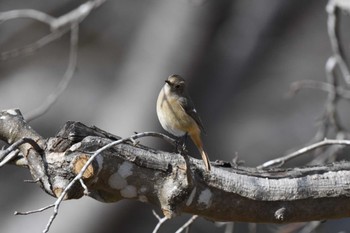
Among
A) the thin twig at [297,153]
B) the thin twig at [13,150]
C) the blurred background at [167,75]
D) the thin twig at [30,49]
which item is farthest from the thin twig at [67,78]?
the thin twig at [13,150]

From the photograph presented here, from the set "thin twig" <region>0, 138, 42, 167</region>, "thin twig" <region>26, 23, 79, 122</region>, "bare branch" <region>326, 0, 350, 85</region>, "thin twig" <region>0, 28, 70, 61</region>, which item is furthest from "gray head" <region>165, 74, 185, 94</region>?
"thin twig" <region>0, 28, 70, 61</region>

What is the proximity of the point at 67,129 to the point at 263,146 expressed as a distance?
5.99m

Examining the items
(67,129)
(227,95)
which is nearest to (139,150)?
(67,129)

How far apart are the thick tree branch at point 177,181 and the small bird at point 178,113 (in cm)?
24

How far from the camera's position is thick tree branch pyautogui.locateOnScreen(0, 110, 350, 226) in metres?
2.57

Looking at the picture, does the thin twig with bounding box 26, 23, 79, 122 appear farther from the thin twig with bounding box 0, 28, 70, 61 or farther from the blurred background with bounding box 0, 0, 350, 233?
the blurred background with bounding box 0, 0, 350, 233

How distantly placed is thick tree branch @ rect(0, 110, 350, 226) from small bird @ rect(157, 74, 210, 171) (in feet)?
0.78

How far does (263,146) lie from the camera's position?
848 centimetres

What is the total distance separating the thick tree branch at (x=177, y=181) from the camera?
2574 millimetres

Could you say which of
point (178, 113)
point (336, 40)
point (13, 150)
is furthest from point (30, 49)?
point (13, 150)

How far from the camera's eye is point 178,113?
299 cm

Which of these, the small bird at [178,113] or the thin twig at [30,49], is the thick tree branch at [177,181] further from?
the thin twig at [30,49]

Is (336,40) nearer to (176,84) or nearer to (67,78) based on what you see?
(67,78)

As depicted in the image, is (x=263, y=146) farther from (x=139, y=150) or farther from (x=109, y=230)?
(x=139, y=150)
